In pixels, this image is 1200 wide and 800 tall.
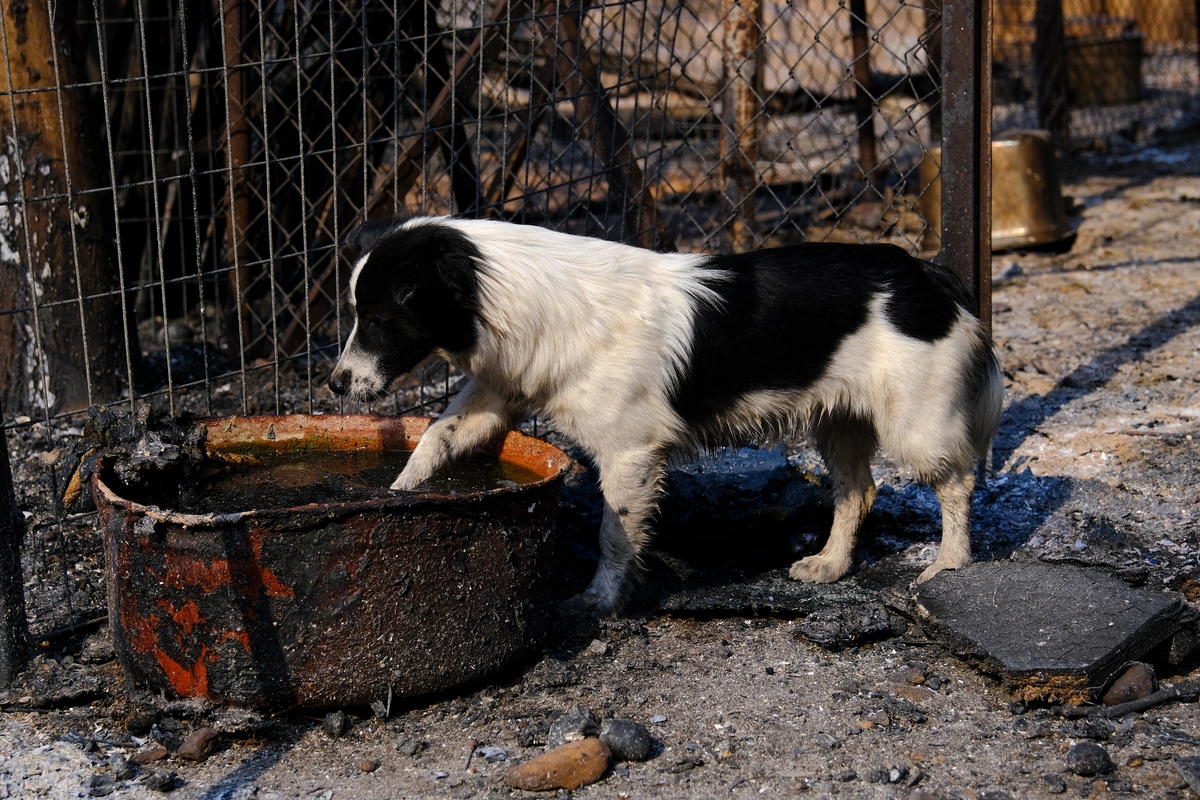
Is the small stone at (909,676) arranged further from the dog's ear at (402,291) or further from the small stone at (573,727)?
the dog's ear at (402,291)

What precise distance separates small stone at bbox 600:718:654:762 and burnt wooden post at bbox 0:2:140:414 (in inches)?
116

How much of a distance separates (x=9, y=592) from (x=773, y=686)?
2209mm

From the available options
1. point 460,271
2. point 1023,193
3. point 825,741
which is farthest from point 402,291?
point 1023,193

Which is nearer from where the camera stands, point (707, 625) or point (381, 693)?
point (381, 693)

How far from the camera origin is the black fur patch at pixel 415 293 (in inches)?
136

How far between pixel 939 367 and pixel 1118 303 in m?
3.64

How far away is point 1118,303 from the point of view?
6.88 meters

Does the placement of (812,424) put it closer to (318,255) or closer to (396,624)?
(396,624)

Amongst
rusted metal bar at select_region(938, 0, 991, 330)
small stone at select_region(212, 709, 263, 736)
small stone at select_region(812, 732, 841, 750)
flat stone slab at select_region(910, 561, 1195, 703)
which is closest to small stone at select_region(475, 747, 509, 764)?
small stone at select_region(212, 709, 263, 736)

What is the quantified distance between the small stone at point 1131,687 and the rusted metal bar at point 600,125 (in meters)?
2.87

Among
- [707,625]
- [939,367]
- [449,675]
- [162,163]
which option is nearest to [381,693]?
[449,675]

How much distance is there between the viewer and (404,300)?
11.4ft

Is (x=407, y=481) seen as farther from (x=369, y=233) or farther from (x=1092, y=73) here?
(x=1092, y=73)

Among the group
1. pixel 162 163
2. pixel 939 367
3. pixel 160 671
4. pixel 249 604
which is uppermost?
pixel 162 163
